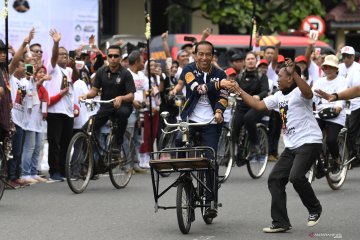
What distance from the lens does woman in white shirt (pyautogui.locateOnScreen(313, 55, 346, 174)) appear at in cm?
1470

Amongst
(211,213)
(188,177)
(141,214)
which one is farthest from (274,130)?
(188,177)

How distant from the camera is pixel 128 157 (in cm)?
1536

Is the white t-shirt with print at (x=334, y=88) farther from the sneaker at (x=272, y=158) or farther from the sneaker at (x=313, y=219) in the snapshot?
the sneaker at (x=272, y=158)

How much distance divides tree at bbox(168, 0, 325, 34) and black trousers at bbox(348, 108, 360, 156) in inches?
647

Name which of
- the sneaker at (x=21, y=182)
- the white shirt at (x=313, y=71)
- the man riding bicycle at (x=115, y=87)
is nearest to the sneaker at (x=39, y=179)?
the sneaker at (x=21, y=182)

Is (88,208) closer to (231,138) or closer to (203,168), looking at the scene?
(203,168)

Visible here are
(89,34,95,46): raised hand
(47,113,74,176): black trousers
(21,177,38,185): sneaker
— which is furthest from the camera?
(89,34,95,46): raised hand

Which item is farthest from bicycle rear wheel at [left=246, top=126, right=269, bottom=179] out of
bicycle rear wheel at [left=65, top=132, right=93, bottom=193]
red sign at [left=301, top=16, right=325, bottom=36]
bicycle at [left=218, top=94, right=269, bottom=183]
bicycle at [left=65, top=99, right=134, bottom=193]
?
red sign at [left=301, top=16, right=325, bottom=36]

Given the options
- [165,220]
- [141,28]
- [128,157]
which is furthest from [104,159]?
[141,28]

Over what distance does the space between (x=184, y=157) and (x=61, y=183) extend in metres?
4.42

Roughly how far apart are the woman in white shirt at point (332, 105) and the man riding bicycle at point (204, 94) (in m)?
3.00

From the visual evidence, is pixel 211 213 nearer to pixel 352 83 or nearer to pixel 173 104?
pixel 352 83

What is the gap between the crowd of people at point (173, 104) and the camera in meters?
11.2

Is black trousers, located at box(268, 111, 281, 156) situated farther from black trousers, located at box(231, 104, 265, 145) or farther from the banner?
the banner
